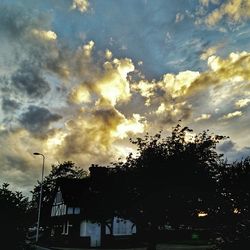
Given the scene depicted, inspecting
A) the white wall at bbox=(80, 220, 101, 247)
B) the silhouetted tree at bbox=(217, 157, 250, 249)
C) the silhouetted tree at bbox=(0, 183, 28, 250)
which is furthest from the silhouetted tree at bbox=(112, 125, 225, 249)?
the white wall at bbox=(80, 220, 101, 247)

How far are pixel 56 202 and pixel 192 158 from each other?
4655cm

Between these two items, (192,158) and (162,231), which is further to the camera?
(162,231)

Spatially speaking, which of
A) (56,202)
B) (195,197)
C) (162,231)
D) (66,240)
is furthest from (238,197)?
(56,202)

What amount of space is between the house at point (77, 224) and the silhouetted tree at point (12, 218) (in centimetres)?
3611

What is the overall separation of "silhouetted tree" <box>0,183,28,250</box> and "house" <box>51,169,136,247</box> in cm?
3611

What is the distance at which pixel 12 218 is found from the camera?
1340cm

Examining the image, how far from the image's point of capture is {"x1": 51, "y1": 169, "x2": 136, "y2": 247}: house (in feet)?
190

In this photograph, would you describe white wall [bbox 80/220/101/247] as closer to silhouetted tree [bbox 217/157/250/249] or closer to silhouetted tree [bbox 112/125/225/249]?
silhouetted tree [bbox 112/125/225/249]

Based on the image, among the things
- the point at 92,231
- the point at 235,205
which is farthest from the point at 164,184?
the point at 92,231

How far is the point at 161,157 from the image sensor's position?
31406 mm

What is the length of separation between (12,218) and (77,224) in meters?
49.9

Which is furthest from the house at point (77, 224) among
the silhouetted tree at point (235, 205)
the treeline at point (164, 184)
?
the silhouetted tree at point (235, 205)

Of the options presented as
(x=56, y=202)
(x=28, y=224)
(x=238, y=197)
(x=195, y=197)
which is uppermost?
(x=56, y=202)

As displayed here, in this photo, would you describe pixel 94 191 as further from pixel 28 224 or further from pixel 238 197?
pixel 28 224
